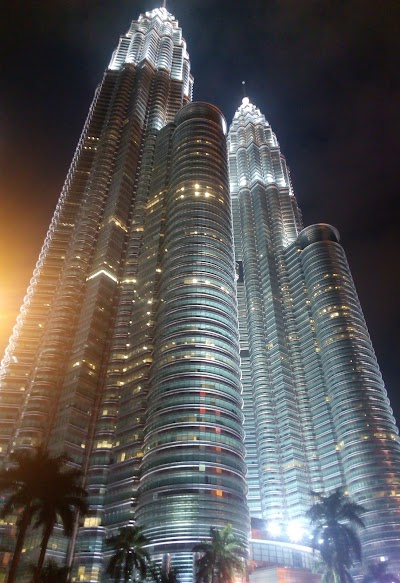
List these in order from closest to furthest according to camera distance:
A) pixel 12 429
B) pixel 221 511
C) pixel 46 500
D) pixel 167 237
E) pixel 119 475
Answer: pixel 46 500, pixel 221 511, pixel 119 475, pixel 12 429, pixel 167 237

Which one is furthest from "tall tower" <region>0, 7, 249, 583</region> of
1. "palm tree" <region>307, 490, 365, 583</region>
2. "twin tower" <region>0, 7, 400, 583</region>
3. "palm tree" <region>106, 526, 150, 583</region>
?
"palm tree" <region>106, 526, 150, 583</region>

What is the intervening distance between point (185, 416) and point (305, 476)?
9017 centimetres

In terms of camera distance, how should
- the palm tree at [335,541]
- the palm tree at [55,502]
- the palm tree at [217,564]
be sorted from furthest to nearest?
1. the palm tree at [335,541]
2. the palm tree at [217,564]
3. the palm tree at [55,502]

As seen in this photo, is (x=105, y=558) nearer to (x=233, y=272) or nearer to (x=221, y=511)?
(x=221, y=511)

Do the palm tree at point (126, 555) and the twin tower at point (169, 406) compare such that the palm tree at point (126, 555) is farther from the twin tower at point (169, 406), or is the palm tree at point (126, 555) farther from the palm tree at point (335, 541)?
the twin tower at point (169, 406)

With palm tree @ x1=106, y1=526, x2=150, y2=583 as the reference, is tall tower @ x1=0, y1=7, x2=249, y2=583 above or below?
above

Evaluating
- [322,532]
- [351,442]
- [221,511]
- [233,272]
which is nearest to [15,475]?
[322,532]

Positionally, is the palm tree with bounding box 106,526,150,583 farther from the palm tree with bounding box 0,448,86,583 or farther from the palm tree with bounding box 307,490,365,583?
the palm tree with bounding box 307,490,365,583

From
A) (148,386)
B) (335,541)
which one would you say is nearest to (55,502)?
(335,541)

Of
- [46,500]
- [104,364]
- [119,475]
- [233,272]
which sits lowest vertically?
[46,500]

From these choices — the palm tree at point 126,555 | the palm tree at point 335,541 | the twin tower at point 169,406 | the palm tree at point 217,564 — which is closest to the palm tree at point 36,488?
the palm tree at point 126,555

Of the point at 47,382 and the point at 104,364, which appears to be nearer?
the point at 47,382

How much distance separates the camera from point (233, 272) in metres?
180

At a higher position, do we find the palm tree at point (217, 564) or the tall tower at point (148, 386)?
the tall tower at point (148, 386)
